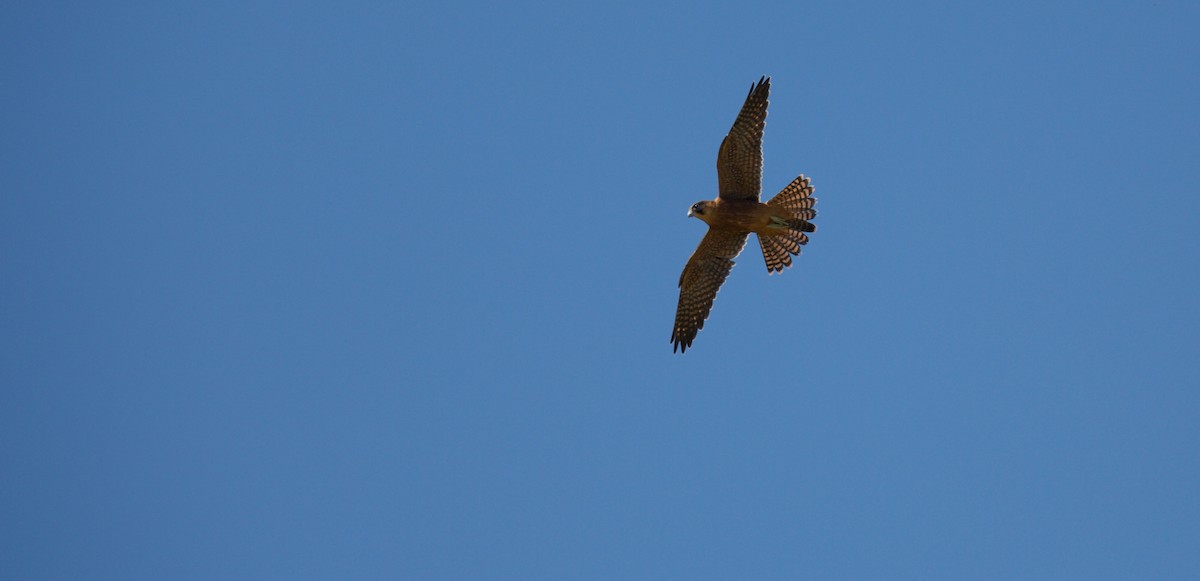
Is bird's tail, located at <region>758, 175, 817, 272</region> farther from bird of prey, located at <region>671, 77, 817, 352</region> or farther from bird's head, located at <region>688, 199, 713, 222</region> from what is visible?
bird's head, located at <region>688, 199, 713, 222</region>

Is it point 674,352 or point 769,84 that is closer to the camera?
point 769,84

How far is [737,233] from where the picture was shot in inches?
717

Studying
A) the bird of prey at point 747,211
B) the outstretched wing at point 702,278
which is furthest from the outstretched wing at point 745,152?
the outstretched wing at point 702,278

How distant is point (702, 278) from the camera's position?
18.8 m

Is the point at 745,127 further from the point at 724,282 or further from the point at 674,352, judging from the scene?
the point at 674,352

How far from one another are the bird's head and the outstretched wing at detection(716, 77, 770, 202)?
26 cm

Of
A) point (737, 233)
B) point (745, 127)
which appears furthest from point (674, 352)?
point (745, 127)

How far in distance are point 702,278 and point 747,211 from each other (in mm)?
1653

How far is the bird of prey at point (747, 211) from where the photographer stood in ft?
56.5

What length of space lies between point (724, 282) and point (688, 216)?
57.6 inches

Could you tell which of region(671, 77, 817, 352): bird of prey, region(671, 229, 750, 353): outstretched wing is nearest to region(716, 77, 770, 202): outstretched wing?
region(671, 77, 817, 352): bird of prey

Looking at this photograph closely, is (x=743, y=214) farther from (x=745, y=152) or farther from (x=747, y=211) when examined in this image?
(x=745, y=152)

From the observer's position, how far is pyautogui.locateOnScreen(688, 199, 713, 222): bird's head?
58.0 feet

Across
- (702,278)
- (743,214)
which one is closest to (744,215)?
(743,214)
